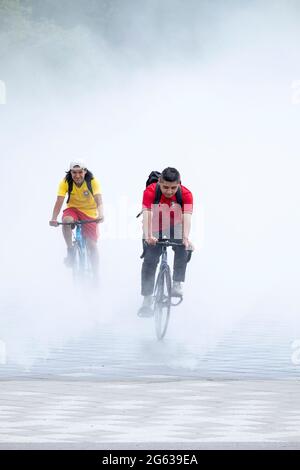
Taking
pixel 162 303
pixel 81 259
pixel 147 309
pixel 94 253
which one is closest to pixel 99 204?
pixel 94 253

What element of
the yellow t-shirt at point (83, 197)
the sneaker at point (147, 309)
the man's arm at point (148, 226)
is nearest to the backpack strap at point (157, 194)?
the man's arm at point (148, 226)

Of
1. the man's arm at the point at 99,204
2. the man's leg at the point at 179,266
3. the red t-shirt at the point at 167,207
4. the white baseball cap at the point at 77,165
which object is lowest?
the man's leg at the point at 179,266

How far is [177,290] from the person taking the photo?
1614 cm

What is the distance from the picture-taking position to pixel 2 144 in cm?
7356

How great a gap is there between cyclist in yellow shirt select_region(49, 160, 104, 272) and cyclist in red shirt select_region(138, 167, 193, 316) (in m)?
3.50

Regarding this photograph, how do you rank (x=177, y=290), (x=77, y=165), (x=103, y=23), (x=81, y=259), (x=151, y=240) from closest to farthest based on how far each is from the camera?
1. (x=151, y=240)
2. (x=177, y=290)
3. (x=77, y=165)
4. (x=81, y=259)
5. (x=103, y=23)

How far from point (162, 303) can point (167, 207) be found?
874 mm

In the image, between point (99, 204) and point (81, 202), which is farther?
point (81, 202)

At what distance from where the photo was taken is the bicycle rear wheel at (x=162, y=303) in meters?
15.9

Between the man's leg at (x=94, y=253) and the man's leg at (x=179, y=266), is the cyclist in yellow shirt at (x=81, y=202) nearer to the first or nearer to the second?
the man's leg at (x=94, y=253)

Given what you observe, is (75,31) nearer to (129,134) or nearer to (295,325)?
(129,134)

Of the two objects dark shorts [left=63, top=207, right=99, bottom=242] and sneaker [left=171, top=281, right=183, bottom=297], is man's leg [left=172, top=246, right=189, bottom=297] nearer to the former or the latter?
sneaker [left=171, top=281, right=183, bottom=297]

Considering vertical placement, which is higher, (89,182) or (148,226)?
(89,182)

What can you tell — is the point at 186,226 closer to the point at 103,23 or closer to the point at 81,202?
the point at 81,202
